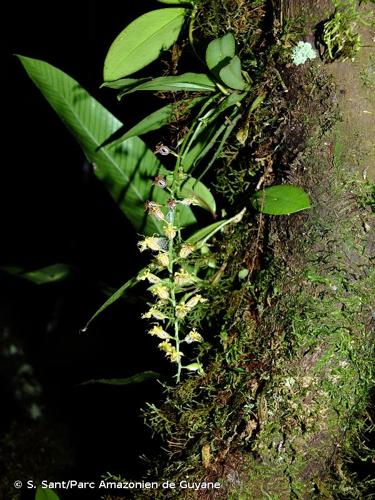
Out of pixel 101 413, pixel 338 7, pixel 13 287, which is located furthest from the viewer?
pixel 13 287

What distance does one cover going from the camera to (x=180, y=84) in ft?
2.72

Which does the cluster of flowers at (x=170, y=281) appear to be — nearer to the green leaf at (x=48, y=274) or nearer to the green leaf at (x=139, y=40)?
the green leaf at (x=139, y=40)

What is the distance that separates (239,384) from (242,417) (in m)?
0.05

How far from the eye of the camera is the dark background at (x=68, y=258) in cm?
192

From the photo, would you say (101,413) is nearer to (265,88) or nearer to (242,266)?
(242,266)

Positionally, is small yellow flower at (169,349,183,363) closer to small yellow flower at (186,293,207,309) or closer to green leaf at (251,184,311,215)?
small yellow flower at (186,293,207,309)

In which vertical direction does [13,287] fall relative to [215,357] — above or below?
below

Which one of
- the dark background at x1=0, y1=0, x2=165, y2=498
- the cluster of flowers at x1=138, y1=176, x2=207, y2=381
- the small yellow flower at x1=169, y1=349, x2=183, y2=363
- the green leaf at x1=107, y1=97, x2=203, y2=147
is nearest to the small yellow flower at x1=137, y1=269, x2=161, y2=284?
the cluster of flowers at x1=138, y1=176, x2=207, y2=381

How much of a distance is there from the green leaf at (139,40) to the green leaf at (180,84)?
0.19ft

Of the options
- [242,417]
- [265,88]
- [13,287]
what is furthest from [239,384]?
[13,287]

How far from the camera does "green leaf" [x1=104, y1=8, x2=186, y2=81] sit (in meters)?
0.89

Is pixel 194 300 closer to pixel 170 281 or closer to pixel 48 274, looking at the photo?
pixel 170 281

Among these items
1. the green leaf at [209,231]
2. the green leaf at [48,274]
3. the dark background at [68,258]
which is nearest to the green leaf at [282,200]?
the green leaf at [209,231]

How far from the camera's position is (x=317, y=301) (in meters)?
0.75
